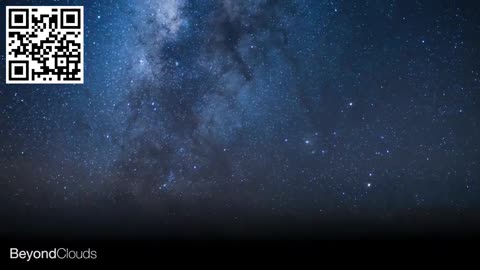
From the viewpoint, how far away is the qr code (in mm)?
3256

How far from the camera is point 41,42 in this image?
3238 millimetres

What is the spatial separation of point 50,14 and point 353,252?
124 inches

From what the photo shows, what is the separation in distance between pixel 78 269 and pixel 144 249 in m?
0.54

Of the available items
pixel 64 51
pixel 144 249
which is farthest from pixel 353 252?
pixel 64 51

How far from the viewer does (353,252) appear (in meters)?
3.52

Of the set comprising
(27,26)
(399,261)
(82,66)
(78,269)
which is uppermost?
(27,26)

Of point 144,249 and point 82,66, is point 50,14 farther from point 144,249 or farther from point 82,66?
point 144,249

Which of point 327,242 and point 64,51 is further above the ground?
point 64,51

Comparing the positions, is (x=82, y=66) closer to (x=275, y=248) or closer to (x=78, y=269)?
(x=78, y=269)

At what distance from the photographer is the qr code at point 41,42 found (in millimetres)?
3256

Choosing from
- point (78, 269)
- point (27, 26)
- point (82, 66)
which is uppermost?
point (27, 26)

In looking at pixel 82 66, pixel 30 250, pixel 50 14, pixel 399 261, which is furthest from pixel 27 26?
pixel 399 261

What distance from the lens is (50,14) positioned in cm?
329

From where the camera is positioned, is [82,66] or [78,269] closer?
[78,269]
